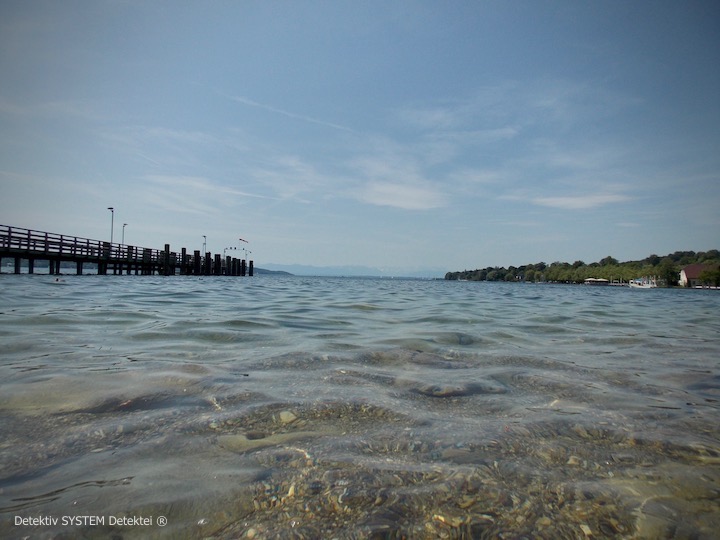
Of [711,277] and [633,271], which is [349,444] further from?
[633,271]

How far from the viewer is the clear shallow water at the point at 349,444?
1.94 metres

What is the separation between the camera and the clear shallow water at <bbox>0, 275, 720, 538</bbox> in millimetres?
1936

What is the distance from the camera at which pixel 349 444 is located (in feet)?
8.98

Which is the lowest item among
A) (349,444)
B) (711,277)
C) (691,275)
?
(349,444)

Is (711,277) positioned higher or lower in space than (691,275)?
lower

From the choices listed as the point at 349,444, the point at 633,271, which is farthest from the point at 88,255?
the point at 633,271

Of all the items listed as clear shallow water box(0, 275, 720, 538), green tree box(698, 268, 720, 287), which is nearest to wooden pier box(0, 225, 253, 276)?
clear shallow water box(0, 275, 720, 538)

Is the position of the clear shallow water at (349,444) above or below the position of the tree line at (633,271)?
below

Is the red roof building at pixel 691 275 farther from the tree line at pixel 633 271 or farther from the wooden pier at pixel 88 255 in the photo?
the wooden pier at pixel 88 255

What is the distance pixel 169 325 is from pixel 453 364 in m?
5.67

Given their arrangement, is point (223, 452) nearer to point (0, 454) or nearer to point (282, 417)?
point (282, 417)

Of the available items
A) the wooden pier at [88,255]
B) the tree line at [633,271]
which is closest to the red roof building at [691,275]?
the tree line at [633,271]

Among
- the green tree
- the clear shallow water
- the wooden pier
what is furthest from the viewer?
the green tree

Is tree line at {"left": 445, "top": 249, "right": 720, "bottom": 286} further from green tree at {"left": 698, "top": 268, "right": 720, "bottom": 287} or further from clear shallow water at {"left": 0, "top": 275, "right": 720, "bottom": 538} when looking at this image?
clear shallow water at {"left": 0, "top": 275, "right": 720, "bottom": 538}
